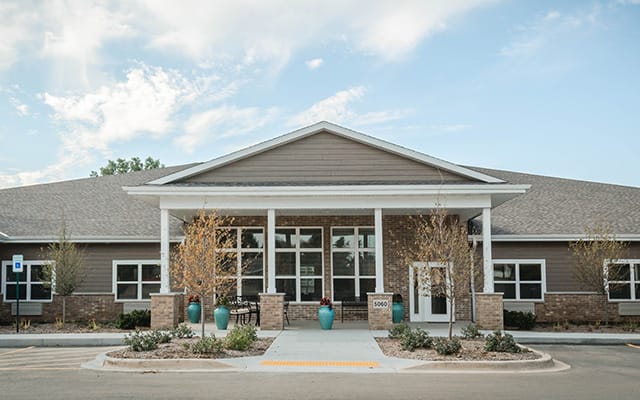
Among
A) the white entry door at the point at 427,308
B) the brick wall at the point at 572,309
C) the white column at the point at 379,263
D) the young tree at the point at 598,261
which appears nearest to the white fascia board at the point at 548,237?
the young tree at the point at 598,261

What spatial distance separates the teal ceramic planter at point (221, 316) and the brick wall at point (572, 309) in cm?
1065

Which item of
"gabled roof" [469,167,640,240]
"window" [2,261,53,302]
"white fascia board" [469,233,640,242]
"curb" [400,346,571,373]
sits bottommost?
"curb" [400,346,571,373]

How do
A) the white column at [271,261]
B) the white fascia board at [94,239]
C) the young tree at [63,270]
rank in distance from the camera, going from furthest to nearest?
the white fascia board at [94,239]
the young tree at [63,270]
the white column at [271,261]

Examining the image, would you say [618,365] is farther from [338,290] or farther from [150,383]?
[338,290]

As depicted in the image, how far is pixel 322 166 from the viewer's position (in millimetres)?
21156

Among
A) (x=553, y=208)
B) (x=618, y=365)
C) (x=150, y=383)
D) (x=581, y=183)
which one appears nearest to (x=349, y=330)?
(x=618, y=365)

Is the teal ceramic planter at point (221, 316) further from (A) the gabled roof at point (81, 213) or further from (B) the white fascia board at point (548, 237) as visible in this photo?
(B) the white fascia board at point (548, 237)

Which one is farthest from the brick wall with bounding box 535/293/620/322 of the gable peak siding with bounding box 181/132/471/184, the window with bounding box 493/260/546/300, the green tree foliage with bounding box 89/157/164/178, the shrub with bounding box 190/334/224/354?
the green tree foliage with bounding box 89/157/164/178

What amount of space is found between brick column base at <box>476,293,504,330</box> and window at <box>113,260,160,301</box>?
1131 cm

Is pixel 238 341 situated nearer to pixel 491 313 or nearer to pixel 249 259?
pixel 491 313

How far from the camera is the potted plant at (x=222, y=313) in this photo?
1989cm

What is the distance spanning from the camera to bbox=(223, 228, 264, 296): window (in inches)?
928

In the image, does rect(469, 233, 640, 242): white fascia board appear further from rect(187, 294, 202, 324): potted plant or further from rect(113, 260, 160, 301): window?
rect(113, 260, 160, 301): window

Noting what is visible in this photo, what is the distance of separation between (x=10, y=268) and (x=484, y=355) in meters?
17.6
